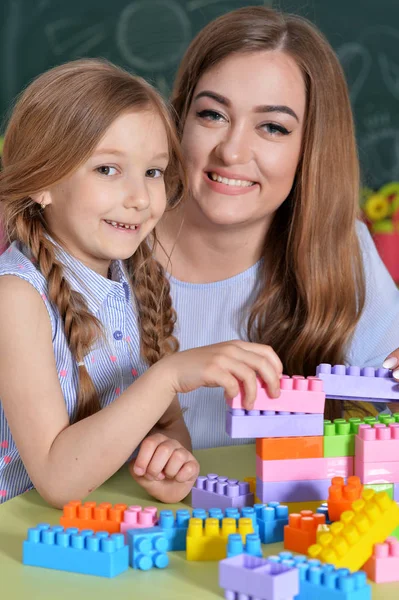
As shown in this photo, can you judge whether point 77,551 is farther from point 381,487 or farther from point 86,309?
point 86,309

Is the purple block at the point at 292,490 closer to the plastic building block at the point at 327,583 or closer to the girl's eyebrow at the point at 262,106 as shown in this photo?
the plastic building block at the point at 327,583

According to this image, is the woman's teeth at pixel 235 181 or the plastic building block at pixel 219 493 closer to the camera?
the plastic building block at pixel 219 493

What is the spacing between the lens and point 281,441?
112 cm

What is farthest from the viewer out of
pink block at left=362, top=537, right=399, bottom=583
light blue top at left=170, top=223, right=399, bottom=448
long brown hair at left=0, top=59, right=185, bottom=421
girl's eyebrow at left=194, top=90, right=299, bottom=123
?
light blue top at left=170, top=223, right=399, bottom=448

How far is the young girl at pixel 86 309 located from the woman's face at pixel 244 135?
24 centimetres

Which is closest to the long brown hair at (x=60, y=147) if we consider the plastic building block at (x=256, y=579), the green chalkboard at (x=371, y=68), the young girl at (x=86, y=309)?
the young girl at (x=86, y=309)

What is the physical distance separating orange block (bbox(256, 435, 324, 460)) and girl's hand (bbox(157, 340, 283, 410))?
0.06m

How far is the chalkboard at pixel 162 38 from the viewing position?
3770 mm

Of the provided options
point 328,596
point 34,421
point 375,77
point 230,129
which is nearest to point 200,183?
point 230,129

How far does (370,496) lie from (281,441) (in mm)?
152

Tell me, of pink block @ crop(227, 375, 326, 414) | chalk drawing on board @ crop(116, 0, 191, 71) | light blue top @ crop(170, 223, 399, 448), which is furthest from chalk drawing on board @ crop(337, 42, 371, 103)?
pink block @ crop(227, 375, 326, 414)

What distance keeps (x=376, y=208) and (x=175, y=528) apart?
2.89 metres

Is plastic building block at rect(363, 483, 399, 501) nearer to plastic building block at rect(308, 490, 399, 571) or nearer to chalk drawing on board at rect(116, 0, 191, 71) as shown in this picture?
plastic building block at rect(308, 490, 399, 571)

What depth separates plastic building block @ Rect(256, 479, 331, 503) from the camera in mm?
1138
